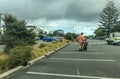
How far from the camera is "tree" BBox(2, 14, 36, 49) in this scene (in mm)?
22562

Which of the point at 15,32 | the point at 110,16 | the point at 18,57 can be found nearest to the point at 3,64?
the point at 18,57

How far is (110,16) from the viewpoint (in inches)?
4397

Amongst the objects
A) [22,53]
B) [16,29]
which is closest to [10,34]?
[16,29]

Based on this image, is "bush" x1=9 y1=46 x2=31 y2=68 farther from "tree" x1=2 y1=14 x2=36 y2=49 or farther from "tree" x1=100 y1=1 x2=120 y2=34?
"tree" x1=100 y1=1 x2=120 y2=34

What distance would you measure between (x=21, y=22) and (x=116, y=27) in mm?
93224

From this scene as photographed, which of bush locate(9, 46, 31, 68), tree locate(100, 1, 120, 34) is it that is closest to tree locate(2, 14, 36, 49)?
bush locate(9, 46, 31, 68)

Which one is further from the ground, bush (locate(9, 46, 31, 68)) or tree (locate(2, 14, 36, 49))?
tree (locate(2, 14, 36, 49))

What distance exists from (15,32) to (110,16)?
300ft

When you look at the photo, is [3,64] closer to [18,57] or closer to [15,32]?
[18,57]

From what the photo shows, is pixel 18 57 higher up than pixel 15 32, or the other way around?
pixel 15 32

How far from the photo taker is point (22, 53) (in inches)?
587

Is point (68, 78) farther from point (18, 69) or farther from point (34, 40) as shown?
point (34, 40)

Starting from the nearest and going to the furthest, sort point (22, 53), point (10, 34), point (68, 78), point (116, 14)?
1. point (68, 78)
2. point (22, 53)
3. point (10, 34)
4. point (116, 14)

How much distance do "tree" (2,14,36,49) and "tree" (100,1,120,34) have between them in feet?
295
